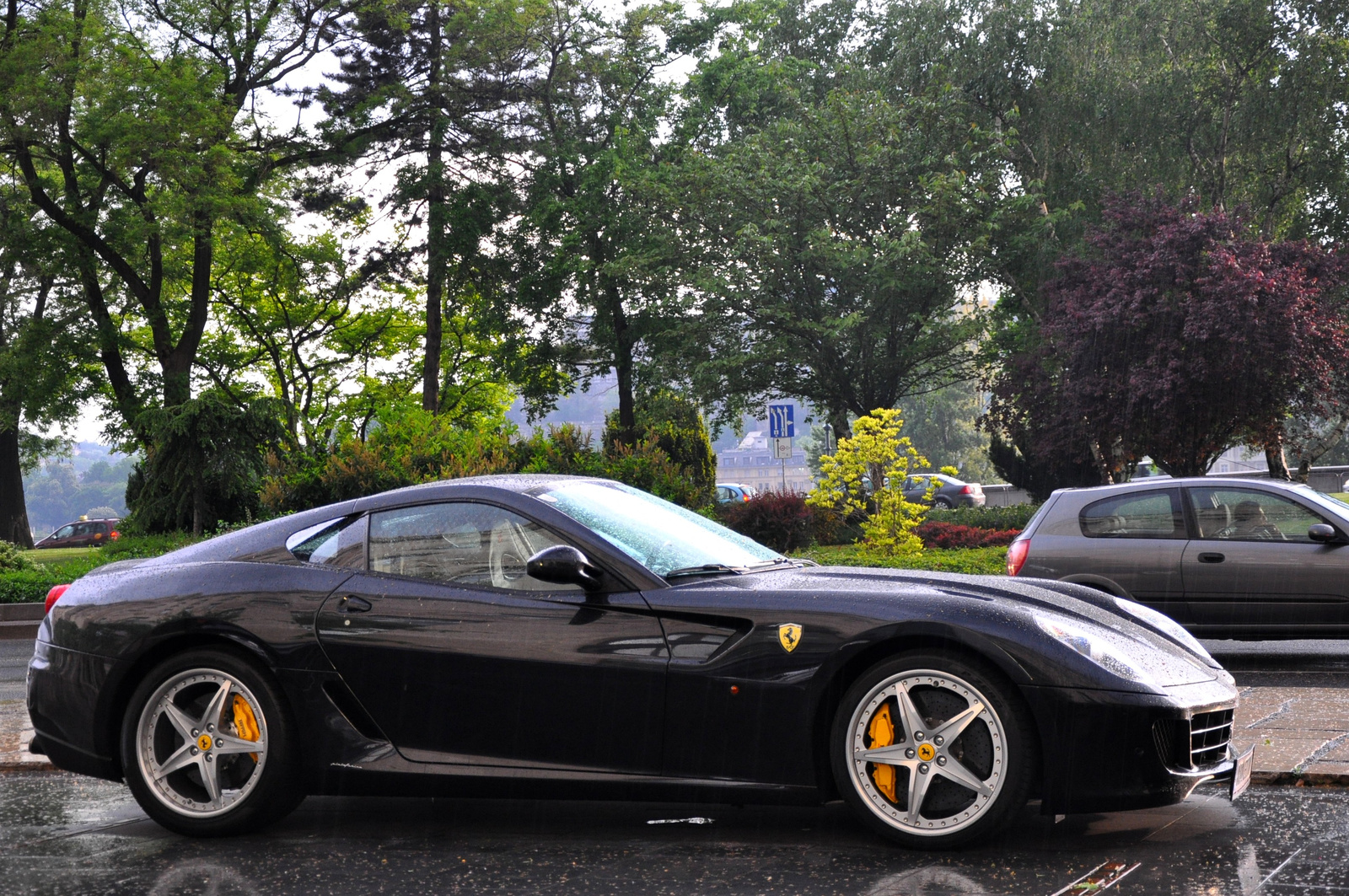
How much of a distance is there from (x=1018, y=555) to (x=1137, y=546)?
88cm

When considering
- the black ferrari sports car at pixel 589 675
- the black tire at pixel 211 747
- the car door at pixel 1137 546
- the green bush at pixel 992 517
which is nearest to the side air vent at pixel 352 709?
the black ferrari sports car at pixel 589 675

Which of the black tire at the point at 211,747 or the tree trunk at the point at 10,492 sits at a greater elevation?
the tree trunk at the point at 10,492

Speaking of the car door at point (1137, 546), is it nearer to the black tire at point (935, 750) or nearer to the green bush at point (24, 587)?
the black tire at point (935, 750)

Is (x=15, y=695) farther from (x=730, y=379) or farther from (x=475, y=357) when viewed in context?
(x=475, y=357)

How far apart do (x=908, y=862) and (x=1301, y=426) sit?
2336 cm

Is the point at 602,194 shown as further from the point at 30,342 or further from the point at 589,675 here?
the point at 589,675

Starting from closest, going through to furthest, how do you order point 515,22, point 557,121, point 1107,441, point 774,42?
point 1107,441
point 515,22
point 557,121
point 774,42

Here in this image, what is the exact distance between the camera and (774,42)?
41531 millimetres

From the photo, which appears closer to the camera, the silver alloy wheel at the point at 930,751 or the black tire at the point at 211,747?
the silver alloy wheel at the point at 930,751

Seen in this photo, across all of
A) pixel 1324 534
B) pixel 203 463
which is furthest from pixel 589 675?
pixel 203 463

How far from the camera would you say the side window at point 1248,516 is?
9.62m

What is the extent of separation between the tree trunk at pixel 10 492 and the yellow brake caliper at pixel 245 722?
3824 centimetres

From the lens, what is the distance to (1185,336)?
21.7 m

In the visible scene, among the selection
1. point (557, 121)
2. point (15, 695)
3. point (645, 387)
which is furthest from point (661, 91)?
point (15, 695)
